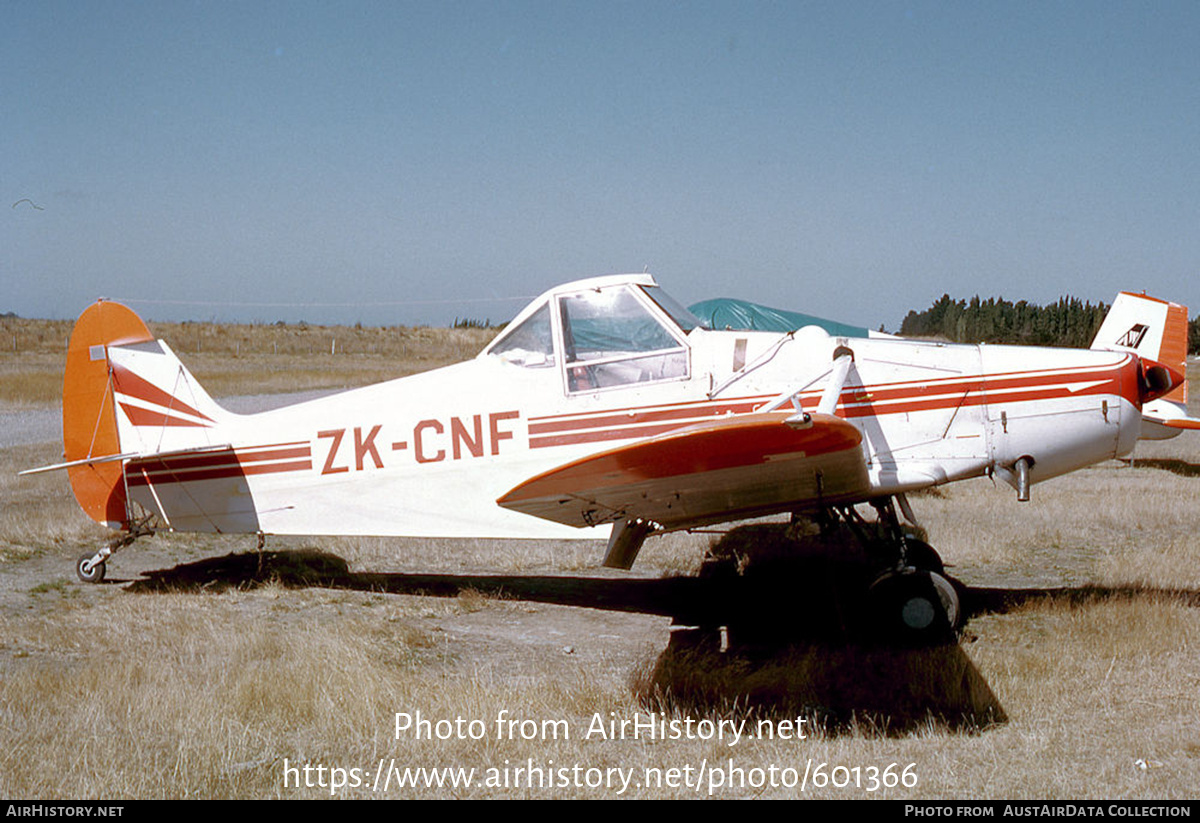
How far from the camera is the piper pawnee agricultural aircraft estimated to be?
5832 mm

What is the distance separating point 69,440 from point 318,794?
541 centimetres

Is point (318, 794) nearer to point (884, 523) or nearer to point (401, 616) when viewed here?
point (401, 616)

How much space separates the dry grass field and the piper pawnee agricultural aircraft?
0.75m

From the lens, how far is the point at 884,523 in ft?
21.4

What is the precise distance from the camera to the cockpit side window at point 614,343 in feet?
20.4

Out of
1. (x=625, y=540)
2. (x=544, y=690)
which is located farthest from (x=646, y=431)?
(x=544, y=690)

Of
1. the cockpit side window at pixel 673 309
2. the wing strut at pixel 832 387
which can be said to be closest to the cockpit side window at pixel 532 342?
the cockpit side window at pixel 673 309

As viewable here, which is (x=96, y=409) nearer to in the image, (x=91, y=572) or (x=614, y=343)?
(x=91, y=572)

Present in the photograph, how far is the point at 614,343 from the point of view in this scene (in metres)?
6.33

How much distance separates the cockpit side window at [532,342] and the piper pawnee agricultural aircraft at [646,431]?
1 centimetres

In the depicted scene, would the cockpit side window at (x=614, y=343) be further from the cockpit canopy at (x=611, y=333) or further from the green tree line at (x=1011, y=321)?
the green tree line at (x=1011, y=321)

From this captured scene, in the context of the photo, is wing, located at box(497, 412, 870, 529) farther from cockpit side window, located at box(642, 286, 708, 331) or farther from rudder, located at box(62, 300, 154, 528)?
rudder, located at box(62, 300, 154, 528)

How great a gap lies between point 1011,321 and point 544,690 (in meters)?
42.4
